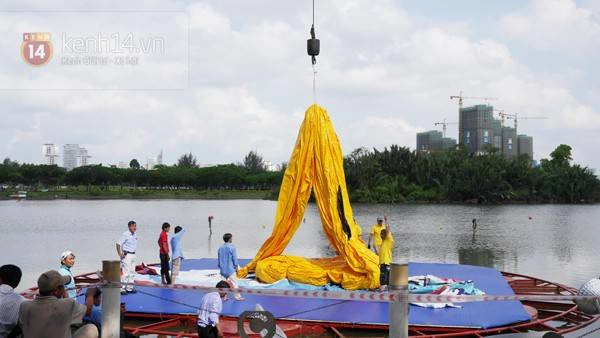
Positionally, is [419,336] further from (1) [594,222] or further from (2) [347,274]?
(1) [594,222]

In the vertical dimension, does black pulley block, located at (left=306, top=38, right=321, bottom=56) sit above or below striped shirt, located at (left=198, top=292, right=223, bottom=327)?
above

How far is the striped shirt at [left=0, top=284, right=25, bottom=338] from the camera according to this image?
591 cm

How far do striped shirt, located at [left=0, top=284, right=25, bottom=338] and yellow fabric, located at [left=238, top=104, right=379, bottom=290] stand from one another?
24.7 ft

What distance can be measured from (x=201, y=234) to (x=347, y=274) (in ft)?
75.5

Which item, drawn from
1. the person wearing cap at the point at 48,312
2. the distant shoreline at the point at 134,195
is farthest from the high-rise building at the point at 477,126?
the person wearing cap at the point at 48,312

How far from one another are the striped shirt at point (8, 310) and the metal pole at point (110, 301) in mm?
1021

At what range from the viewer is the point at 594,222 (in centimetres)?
4500

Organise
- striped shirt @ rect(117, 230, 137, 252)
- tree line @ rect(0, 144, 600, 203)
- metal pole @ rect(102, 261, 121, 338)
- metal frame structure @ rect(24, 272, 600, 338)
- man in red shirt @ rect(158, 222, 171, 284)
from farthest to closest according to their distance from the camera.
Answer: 1. tree line @ rect(0, 144, 600, 203)
2. man in red shirt @ rect(158, 222, 171, 284)
3. striped shirt @ rect(117, 230, 137, 252)
4. metal frame structure @ rect(24, 272, 600, 338)
5. metal pole @ rect(102, 261, 121, 338)

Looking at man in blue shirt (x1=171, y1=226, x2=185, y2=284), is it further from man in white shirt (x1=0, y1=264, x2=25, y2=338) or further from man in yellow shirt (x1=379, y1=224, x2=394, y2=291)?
man in white shirt (x1=0, y1=264, x2=25, y2=338)

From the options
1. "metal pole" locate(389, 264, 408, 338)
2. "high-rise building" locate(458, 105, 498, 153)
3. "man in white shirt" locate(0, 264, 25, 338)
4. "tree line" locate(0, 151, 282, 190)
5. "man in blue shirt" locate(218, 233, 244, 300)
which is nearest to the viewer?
"man in white shirt" locate(0, 264, 25, 338)

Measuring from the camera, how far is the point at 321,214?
13.5m

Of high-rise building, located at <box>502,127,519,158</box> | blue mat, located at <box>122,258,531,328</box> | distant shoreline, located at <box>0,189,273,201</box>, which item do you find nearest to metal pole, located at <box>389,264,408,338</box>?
blue mat, located at <box>122,258,531,328</box>

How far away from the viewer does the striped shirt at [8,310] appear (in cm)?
591

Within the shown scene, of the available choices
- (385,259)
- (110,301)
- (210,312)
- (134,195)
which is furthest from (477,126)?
(110,301)
